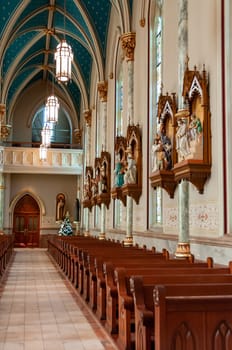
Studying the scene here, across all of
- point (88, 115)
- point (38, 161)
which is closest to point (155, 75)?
point (88, 115)

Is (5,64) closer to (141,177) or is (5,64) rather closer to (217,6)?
(141,177)

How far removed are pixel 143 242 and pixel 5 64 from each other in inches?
581

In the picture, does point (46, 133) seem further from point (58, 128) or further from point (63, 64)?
point (63, 64)

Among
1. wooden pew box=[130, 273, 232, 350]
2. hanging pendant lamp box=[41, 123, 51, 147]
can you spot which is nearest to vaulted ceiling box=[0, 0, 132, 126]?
hanging pendant lamp box=[41, 123, 51, 147]

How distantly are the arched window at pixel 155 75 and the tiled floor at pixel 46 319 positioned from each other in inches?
127

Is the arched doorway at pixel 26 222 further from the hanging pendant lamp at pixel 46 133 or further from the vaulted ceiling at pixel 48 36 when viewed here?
the hanging pendant lamp at pixel 46 133

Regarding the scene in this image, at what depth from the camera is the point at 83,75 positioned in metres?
25.3

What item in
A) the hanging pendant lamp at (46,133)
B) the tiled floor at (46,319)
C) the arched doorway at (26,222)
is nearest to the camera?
the tiled floor at (46,319)

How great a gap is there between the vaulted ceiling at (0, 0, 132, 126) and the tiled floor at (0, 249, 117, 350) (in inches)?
392

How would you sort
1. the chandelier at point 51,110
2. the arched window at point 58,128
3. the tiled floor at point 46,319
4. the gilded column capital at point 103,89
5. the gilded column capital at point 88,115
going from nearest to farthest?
the tiled floor at point 46,319
the chandelier at point 51,110
the gilded column capital at point 103,89
the gilded column capital at point 88,115
the arched window at point 58,128

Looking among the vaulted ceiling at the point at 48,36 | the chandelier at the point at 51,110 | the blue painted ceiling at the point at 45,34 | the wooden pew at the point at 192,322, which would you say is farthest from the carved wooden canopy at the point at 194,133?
the blue painted ceiling at the point at 45,34

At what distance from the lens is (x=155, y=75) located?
44.9 ft

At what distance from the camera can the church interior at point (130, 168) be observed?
5398mm

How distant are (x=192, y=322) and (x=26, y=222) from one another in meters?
27.1
